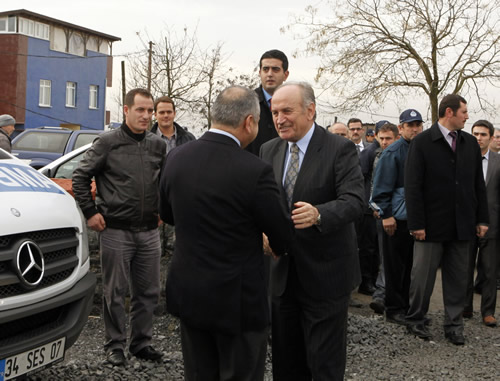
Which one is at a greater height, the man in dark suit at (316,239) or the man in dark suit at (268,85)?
the man in dark suit at (268,85)

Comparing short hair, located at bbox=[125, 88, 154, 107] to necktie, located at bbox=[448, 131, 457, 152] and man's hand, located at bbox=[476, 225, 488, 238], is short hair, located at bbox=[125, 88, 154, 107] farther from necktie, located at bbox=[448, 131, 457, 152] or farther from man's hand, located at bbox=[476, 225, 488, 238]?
man's hand, located at bbox=[476, 225, 488, 238]

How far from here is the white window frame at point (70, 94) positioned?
4425 cm

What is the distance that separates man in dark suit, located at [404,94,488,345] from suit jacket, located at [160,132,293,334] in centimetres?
318

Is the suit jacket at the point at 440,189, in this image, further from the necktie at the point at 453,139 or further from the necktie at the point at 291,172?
the necktie at the point at 291,172

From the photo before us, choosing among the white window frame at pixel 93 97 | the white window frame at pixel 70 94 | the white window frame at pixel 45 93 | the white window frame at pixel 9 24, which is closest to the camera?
the white window frame at pixel 45 93

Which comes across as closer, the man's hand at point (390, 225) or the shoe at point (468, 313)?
the man's hand at point (390, 225)

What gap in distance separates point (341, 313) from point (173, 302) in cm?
117

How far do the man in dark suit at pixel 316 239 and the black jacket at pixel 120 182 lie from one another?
1392mm

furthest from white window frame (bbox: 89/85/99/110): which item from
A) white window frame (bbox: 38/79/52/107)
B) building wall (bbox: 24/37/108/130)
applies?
white window frame (bbox: 38/79/52/107)

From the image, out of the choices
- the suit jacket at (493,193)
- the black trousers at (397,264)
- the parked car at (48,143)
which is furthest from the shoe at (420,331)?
the parked car at (48,143)

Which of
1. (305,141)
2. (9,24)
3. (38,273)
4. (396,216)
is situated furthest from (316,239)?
(9,24)

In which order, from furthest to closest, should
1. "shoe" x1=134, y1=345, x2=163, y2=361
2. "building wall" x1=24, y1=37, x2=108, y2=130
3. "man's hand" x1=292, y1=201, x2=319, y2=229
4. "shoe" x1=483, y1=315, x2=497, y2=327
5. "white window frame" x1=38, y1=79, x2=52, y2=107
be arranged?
"white window frame" x1=38, y1=79, x2=52, y2=107
"building wall" x1=24, y1=37, x2=108, y2=130
"shoe" x1=483, y1=315, x2=497, y2=327
"shoe" x1=134, y1=345, x2=163, y2=361
"man's hand" x1=292, y1=201, x2=319, y2=229

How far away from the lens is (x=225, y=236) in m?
2.74

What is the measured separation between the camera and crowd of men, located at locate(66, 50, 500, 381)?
2.77m
